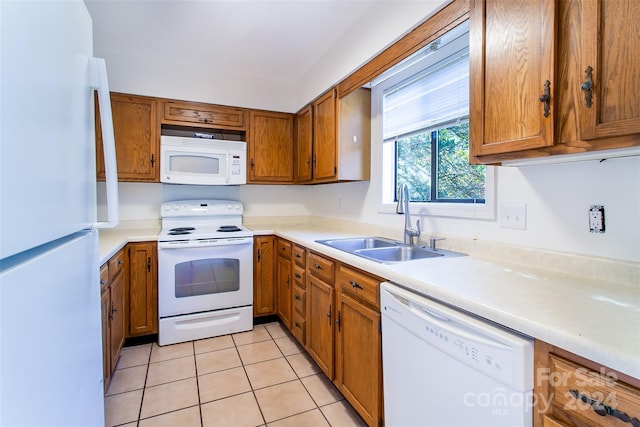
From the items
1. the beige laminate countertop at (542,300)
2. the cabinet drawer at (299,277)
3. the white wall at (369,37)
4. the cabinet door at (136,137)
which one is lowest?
the cabinet drawer at (299,277)

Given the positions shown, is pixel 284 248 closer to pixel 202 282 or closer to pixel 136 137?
pixel 202 282

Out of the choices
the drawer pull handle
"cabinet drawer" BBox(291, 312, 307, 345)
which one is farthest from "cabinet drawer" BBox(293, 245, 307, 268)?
the drawer pull handle

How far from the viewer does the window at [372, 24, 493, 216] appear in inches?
70.6

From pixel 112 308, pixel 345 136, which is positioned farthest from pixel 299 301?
pixel 345 136

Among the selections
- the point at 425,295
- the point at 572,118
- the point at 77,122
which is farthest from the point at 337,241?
the point at 77,122

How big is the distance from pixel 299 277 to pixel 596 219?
182 cm

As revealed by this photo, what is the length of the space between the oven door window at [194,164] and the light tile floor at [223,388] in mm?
1545

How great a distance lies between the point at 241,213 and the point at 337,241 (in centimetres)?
146

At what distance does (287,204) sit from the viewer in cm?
367

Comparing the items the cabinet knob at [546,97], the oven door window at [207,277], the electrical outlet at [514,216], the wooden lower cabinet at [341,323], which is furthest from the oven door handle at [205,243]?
the cabinet knob at [546,97]

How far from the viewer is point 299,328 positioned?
2.47m

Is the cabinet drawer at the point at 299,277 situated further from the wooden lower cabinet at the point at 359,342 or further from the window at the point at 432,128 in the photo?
the window at the point at 432,128

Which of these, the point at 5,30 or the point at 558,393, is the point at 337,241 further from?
the point at 5,30

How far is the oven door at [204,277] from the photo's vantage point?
258 cm
